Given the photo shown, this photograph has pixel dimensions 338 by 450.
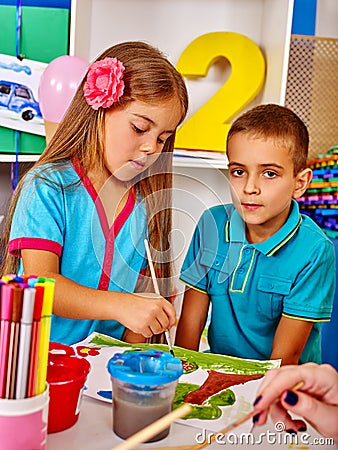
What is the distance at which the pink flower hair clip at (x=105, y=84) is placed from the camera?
44.2 inches

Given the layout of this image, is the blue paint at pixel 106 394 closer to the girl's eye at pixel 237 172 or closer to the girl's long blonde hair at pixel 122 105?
the girl's long blonde hair at pixel 122 105

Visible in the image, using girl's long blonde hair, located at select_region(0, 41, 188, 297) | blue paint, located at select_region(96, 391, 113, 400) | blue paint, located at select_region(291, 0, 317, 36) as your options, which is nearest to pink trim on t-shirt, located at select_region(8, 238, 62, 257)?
girl's long blonde hair, located at select_region(0, 41, 188, 297)

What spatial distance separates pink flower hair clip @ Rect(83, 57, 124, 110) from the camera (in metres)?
1.12

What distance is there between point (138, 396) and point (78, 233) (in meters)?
0.59

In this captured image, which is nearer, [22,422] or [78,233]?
[22,422]

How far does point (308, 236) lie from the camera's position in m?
1.34

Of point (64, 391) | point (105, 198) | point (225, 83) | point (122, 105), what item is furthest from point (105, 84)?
point (225, 83)

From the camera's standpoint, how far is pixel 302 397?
60 cm

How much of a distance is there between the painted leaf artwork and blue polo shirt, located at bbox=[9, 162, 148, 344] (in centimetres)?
13

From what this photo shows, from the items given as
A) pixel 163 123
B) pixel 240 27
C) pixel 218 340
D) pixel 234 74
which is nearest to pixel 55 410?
pixel 163 123

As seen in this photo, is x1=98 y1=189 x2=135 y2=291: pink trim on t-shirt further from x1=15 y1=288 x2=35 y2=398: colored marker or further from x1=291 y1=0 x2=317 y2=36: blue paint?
x1=291 y1=0 x2=317 y2=36: blue paint

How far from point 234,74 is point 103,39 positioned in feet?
1.59

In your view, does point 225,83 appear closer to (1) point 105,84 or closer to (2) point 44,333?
(1) point 105,84

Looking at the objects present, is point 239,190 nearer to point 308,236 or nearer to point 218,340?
point 308,236
